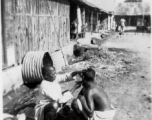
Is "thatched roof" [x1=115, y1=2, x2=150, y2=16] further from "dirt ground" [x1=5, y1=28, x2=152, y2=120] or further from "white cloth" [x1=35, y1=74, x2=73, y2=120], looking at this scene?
"white cloth" [x1=35, y1=74, x2=73, y2=120]

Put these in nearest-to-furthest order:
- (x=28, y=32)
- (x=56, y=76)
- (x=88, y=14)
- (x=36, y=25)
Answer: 1. (x=56, y=76)
2. (x=28, y=32)
3. (x=36, y=25)
4. (x=88, y=14)

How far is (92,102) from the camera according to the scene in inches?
132

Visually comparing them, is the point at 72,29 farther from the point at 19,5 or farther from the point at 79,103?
the point at 79,103

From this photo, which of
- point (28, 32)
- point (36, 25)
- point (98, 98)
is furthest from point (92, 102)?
point (36, 25)

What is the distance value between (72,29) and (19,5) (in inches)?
325

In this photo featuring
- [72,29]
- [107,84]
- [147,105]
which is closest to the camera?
[147,105]

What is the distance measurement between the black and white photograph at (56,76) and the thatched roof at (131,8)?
1217 inches

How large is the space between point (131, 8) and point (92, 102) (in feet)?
134

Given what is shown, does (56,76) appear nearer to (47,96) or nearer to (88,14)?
(47,96)

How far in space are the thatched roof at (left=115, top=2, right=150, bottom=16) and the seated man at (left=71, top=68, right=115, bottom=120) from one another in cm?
3761

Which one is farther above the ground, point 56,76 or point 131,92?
point 56,76

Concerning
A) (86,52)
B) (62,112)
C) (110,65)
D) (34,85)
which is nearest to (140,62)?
(110,65)

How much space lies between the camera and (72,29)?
14570 mm

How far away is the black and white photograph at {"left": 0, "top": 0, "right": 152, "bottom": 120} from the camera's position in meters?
3.51
